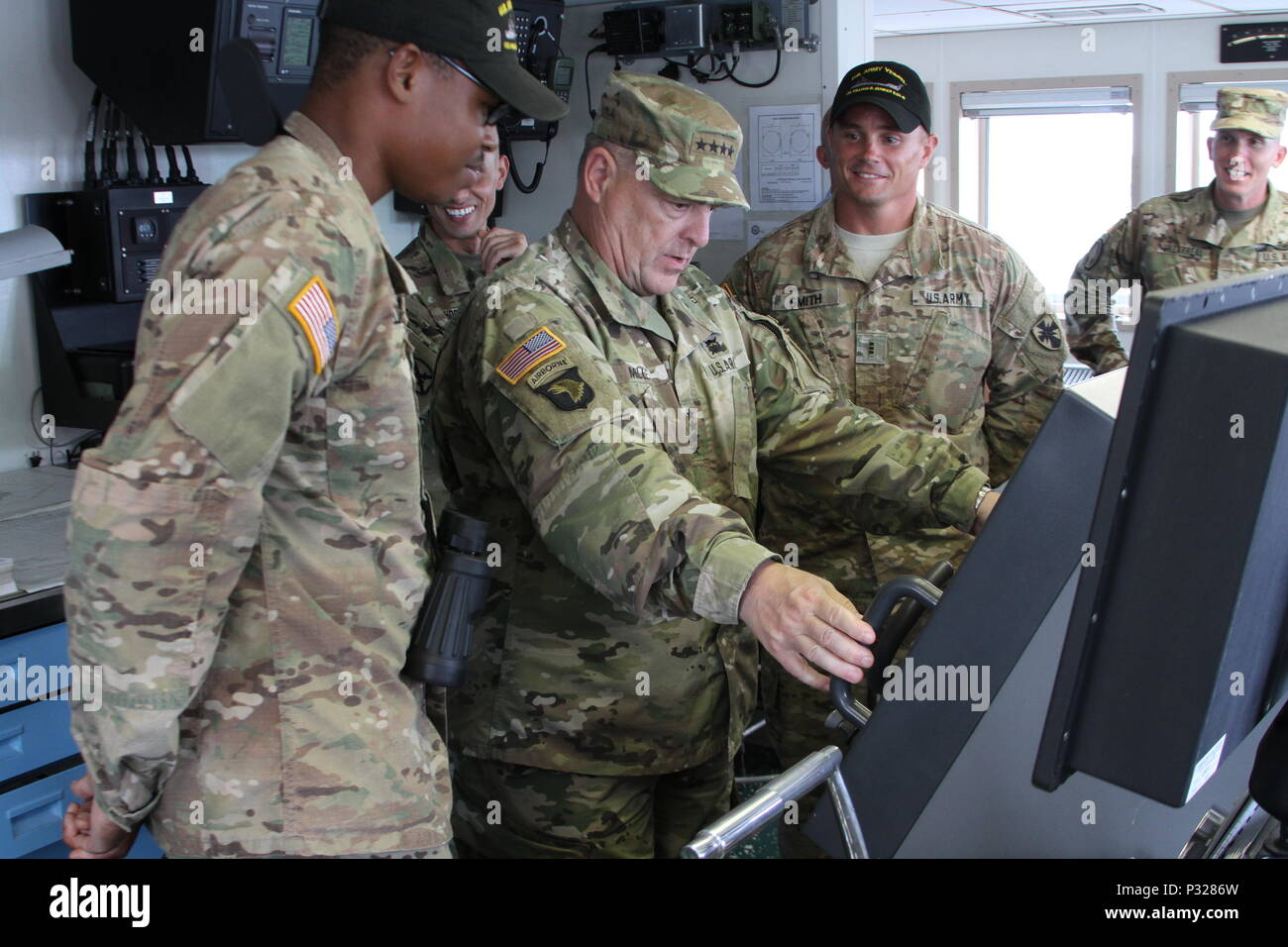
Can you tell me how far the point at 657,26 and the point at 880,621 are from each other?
2.54 meters

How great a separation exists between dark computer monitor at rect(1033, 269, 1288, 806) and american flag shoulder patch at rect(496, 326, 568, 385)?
87 cm

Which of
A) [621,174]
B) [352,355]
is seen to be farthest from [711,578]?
[621,174]

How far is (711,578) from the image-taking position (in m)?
1.37

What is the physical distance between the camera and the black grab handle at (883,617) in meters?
1.24

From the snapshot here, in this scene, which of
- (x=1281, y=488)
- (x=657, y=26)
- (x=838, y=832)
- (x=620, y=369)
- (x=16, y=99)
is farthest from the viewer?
(x=657, y=26)

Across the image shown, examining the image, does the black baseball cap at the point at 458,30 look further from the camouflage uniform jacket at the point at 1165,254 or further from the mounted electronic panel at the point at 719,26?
the camouflage uniform jacket at the point at 1165,254

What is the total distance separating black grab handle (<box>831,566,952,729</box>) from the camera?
4.06 ft

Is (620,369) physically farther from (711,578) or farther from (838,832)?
(838,832)

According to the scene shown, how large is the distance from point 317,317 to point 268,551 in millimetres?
239

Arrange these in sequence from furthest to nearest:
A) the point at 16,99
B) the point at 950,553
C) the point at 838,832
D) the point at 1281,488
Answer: the point at 16,99 < the point at 950,553 < the point at 838,832 < the point at 1281,488

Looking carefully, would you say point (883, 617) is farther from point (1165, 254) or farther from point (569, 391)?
point (1165, 254)

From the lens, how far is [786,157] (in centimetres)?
335

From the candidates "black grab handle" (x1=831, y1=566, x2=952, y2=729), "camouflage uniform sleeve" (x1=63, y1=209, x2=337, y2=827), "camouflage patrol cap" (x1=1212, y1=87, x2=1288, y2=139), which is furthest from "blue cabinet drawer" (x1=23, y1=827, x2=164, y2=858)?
"camouflage patrol cap" (x1=1212, y1=87, x2=1288, y2=139)

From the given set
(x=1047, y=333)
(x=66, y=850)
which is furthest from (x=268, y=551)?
(x=1047, y=333)
